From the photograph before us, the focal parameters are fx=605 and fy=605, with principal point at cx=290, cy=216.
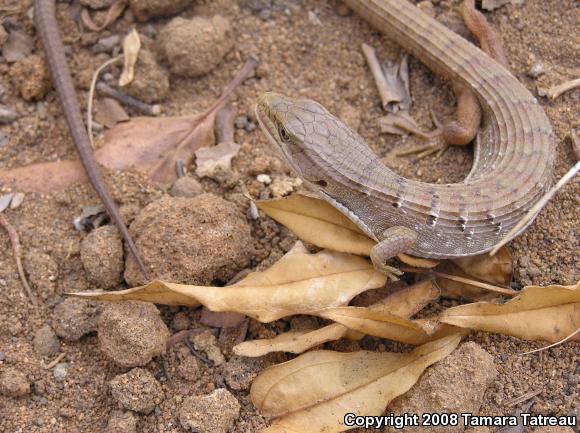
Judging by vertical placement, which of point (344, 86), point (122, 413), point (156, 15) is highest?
point (156, 15)

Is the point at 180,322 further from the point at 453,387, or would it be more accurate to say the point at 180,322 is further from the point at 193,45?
the point at 193,45

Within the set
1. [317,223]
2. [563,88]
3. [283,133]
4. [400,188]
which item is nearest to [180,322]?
[317,223]

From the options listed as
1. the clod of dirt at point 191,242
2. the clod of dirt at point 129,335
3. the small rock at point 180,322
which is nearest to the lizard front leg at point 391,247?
the clod of dirt at point 191,242

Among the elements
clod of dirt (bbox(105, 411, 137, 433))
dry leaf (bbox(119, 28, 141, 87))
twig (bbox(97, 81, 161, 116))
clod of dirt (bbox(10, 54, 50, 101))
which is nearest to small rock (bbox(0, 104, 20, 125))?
clod of dirt (bbox(10, 54, 50, 101))

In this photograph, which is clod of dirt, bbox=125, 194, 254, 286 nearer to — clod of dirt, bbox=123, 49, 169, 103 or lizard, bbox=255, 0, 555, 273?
lizard, bbox=255, 0, 555, 273

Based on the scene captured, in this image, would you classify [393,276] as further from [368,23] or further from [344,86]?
[368,23]

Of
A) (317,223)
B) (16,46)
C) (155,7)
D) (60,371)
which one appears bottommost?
(60,371)

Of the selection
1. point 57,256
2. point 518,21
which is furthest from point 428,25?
point 57,256
